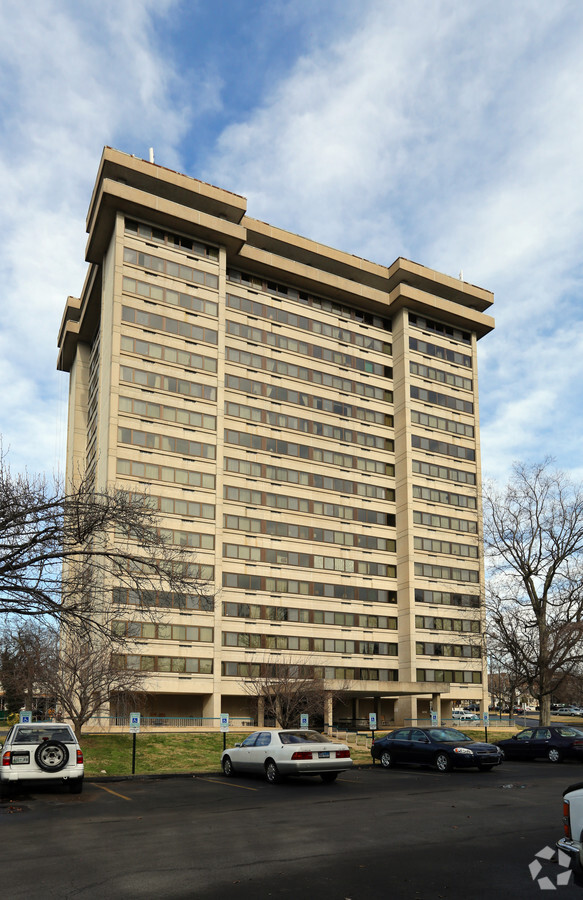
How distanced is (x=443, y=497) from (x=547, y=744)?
43630mm

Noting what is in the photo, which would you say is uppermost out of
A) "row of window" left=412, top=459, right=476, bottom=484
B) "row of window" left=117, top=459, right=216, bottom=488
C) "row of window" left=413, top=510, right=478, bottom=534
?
"row of window" left=412, top=459, right=476, bottom=484

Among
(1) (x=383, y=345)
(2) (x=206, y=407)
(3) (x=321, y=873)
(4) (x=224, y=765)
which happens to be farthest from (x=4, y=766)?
(1) (x=383, y=345)

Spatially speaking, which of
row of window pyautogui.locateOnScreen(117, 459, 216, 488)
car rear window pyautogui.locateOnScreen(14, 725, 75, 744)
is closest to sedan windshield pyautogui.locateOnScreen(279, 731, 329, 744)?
car rear window pyautogui.locateOnScreen(14, 725, 75, 744)

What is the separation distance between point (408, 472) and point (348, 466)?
18.4ft

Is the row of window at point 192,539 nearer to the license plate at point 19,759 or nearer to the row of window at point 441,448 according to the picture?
the row of window at point 441,448

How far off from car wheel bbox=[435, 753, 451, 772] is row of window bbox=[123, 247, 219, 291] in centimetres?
4529

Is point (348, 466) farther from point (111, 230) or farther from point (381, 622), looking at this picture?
point (111, 230)

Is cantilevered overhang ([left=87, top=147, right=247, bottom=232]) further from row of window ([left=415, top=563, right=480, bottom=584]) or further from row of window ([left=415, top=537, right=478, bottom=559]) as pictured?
row of window ([left=415, top=563, right=480, bottom=584])

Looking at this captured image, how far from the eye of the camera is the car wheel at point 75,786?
713 inches

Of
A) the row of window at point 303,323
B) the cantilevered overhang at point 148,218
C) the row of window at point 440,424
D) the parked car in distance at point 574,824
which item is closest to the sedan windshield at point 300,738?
the parked car in distance at point 574,824

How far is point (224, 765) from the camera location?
75.6ft

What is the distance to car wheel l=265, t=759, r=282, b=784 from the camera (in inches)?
796

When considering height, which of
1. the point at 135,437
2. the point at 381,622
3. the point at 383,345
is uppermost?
the point at 383,345

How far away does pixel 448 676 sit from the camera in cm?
6869
